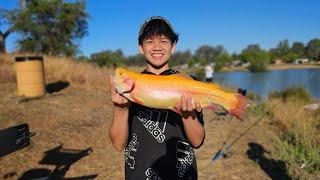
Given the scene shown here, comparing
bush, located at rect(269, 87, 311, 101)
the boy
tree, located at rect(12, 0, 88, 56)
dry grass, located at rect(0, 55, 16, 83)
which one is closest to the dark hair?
the boy

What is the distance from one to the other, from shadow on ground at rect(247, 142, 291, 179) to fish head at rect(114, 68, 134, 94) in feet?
17.3

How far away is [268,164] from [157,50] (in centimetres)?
569

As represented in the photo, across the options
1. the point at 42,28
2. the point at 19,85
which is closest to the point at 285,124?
the point at 19,85

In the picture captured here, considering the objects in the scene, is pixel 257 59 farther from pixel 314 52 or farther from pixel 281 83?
pixel 314 52

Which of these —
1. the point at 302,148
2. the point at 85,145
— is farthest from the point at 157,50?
the point at 302,148

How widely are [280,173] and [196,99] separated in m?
5.27

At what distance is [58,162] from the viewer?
711 cm

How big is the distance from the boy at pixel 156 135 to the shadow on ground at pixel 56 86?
39.3 feet

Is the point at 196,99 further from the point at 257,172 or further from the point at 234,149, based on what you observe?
the point at 234,149

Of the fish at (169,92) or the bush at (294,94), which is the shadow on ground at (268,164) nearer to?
the fish at (169,92)

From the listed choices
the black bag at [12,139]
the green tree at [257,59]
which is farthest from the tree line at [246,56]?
the black bag at [12,139]

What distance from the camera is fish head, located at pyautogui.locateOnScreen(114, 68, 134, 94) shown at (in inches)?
98.5

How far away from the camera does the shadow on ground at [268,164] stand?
7225 millimetres

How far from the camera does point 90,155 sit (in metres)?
7.74
